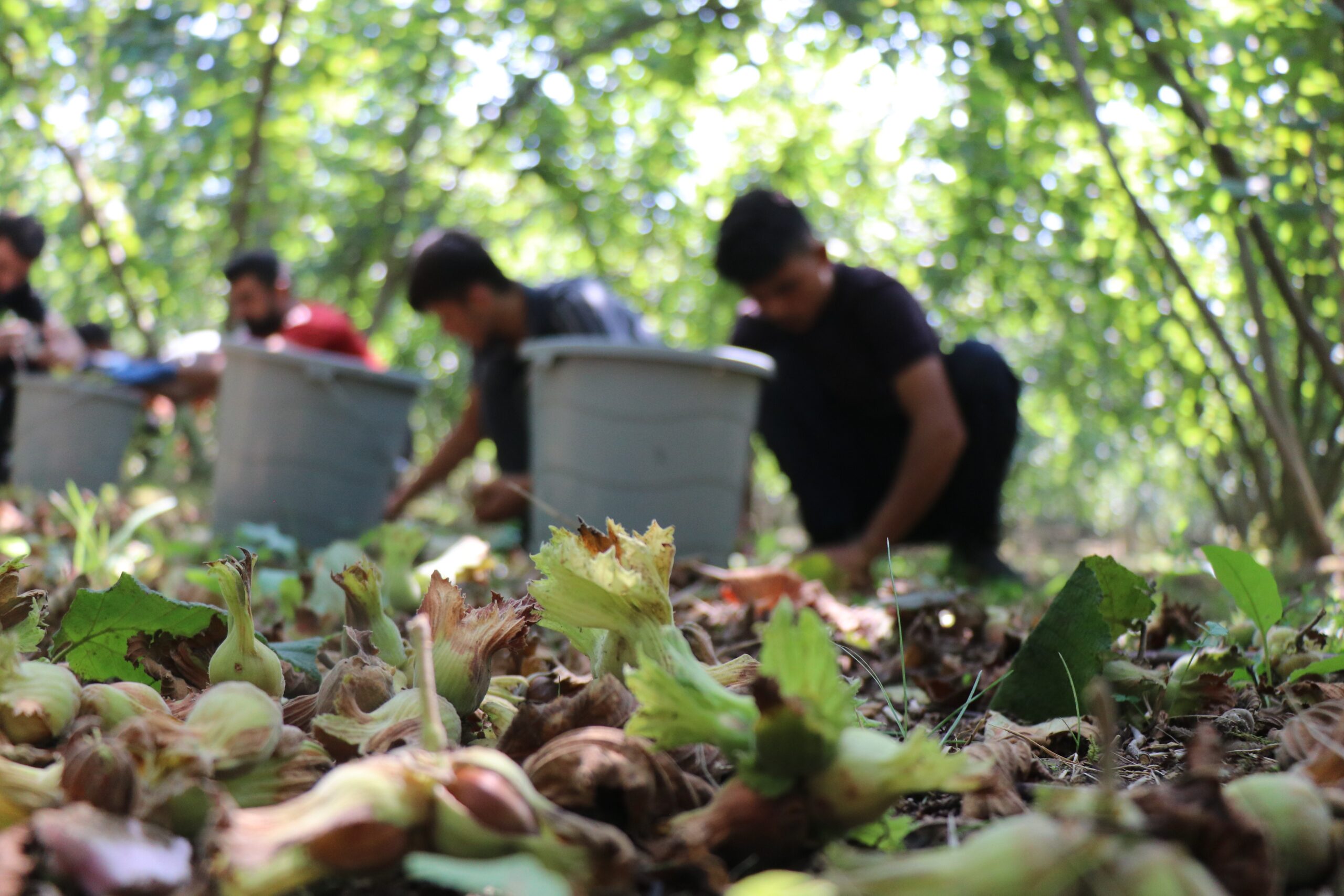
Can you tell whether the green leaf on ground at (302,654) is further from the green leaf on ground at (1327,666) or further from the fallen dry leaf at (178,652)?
the green leaf on ground at (1327,666)

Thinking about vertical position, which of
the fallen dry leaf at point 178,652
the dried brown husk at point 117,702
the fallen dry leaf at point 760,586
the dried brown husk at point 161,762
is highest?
the dried brown husk at point 161,762

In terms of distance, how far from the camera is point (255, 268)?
455 cm

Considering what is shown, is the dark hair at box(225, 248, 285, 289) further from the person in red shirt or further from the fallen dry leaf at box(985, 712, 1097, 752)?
the fallen dry leaf at box(985, 712, 1097, 752)

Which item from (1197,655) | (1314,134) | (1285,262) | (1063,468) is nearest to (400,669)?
(1197,655)

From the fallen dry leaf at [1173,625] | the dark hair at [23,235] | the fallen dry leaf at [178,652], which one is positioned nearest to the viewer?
the fallen dry leaf at [178,652]

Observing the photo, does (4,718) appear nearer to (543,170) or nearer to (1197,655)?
(1197,655)

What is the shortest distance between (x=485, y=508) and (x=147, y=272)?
3.44m

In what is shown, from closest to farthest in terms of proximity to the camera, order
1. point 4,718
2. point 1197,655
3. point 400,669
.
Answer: point 4,718
point 400,669
point 1197,655

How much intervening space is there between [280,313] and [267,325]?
11cm

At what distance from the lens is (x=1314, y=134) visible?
2.08 m

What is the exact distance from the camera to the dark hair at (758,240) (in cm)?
283

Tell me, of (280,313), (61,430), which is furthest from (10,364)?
(280,313)

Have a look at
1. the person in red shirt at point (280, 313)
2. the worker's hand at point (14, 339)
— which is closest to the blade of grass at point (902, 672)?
the person in red shirt at point (280, 313)

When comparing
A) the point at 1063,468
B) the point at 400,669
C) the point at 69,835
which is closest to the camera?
the point at 69,835
